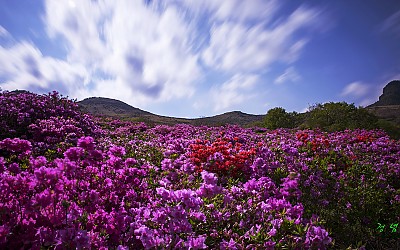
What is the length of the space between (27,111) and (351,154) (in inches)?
418

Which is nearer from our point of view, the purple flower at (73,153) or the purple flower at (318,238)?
the purple flower at (318,238)

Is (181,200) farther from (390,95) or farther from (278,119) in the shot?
(390,95)

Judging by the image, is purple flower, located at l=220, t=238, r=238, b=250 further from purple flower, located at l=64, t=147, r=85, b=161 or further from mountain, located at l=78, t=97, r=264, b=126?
mountain, located at l=78, t=97, r=264, b=126

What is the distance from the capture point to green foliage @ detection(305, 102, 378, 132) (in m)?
19.9

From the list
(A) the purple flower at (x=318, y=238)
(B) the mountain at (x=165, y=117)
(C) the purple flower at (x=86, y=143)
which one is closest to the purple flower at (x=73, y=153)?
(C) the purple flower at (x=86, y=143)

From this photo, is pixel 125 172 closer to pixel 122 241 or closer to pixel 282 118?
pixel 122 241

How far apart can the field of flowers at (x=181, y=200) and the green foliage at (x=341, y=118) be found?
44.5 ft

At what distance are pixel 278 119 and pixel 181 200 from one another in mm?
26141

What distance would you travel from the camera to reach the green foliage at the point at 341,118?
19.9 meters

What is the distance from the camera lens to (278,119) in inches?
1079

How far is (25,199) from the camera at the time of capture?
2.49 metres

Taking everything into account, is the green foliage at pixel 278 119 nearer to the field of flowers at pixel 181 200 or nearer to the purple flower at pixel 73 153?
the field of flowers at pixel 181 200

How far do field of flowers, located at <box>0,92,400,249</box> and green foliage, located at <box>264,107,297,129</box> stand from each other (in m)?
19.4

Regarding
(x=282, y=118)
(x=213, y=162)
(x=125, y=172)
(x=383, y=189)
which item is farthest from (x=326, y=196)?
(x=282, y=118)
